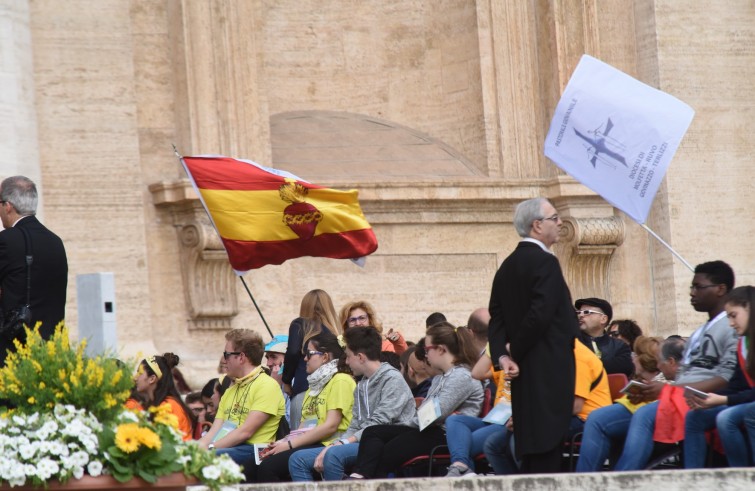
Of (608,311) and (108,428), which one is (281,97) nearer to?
(608,311)

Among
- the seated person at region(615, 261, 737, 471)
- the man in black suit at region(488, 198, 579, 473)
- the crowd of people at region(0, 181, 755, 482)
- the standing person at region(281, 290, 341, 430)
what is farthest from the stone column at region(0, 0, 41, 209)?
the seated person at region(615, 261, 737, 471)

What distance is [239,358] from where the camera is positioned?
1059 cm

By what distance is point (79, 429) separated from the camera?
280 inches

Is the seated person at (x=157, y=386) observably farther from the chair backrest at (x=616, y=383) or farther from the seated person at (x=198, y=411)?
the chair backrest at (x=616, y=383)

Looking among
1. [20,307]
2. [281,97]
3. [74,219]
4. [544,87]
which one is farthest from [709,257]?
[20,307]

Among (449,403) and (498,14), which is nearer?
(449,403)

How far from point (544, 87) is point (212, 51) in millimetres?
2989

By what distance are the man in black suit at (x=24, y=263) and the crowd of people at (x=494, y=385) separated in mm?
11

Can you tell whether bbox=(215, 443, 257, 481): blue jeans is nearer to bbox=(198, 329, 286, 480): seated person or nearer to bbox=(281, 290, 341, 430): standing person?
bbox=(198, 329, 286, 480): seated person

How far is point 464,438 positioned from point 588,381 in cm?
75

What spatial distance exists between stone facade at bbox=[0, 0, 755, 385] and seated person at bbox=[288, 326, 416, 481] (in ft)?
12.1

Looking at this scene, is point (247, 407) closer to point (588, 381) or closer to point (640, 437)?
point (588, 381)

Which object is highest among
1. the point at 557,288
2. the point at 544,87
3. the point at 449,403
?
the point at 544,87

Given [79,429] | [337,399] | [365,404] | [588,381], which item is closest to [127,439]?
[79,429]
